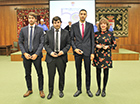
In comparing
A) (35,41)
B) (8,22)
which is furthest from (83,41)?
(8,22)

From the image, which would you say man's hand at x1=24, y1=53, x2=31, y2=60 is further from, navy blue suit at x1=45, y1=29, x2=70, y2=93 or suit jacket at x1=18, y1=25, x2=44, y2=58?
navy blue suit at x1=45, y1=29, x2=70, y2=93

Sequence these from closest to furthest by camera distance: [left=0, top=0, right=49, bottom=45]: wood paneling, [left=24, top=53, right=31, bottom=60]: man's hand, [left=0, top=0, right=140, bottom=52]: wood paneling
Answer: [left=24, top=53, right=31, bottom=60]: man's hand
[left=0, top=0, right=140, bottom=52]: wood paneling
[left=0, top=0, right=49, bottom=45]: wood paneling

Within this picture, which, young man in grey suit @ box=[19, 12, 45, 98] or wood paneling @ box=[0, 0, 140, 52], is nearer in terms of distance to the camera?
young man in grey suit @ box=[19, 12, 45, 98]

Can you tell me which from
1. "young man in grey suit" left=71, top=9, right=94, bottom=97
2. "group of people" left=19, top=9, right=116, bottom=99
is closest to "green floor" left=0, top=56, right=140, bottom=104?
"group of people" left=19, top=9, right=116, bottom=99

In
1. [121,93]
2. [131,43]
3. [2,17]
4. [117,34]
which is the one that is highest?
[2,17]

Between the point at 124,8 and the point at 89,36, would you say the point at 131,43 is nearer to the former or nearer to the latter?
the point at 124,8

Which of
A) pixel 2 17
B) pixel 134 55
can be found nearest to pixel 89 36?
pixel 134 55

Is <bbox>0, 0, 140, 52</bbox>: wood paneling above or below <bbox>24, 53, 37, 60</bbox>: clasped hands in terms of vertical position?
above

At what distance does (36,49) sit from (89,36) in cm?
76

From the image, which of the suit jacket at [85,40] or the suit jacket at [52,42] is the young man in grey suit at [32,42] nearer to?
the suit jacket at [52,42]

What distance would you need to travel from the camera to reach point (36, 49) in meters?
1.96

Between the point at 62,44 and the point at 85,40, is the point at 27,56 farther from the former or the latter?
the point at 85,40

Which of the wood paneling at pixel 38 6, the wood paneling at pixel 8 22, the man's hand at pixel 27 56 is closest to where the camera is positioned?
the man's hand at pixel 27 56

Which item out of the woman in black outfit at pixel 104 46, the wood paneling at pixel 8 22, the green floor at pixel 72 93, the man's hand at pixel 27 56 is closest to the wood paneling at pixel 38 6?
the wood paneling at pixel 8 22
